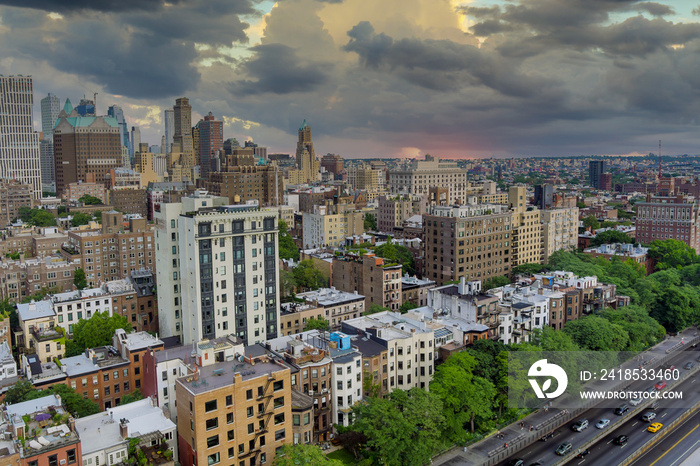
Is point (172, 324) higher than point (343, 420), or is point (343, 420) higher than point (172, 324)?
point (172, 324)

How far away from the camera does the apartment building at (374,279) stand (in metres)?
128

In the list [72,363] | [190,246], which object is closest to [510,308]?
[190,246]

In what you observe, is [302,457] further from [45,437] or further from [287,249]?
[287,249]

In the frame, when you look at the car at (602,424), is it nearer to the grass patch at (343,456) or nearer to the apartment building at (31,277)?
the grass patch at (343,456)

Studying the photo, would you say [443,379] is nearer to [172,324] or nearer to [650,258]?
[172,324]

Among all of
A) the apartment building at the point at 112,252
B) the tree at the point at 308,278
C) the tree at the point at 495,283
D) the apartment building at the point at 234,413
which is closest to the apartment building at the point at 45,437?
the apartment building at the point at 234,413

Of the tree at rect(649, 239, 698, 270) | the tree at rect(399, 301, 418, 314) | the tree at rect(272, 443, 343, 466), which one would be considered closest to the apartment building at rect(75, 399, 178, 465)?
the tree at rect(272, 443, 343, 466)

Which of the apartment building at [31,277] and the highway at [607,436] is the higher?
the apartment building at [31,277]

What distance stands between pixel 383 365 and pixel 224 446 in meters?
29.6

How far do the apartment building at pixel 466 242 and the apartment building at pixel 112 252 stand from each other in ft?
249

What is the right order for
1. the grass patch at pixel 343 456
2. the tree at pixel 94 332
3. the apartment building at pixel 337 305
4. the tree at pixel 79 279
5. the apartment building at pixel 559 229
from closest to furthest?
the grass patch at pixel 343 456, the tree at pixel 94 332, the apartment building at pixel 337 305, the tree at pixel 79 279, the apartment building at pixel 559 229

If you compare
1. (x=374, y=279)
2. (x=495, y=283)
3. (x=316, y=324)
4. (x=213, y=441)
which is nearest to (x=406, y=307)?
(x=374, y=279)

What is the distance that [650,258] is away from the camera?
604ft

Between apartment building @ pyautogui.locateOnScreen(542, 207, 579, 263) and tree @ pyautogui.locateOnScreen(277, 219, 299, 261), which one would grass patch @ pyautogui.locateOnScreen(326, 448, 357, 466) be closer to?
tree @ pyautogui.locateOnScreen(277, 219, 299, 261)
